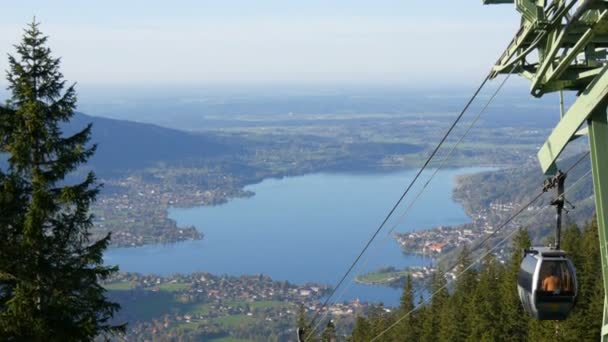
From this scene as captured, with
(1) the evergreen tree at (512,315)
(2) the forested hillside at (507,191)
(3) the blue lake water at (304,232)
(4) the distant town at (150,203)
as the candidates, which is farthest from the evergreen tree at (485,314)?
(4) the distant town at (150,203)

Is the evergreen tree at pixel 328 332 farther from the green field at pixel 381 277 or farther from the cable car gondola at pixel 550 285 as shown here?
the green field at pixel 381 277

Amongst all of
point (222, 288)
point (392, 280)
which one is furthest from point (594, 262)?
point (222, 288)

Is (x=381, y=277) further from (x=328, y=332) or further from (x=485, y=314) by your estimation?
(x=485, y=314)

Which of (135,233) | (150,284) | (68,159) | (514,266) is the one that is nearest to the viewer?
(68,159)

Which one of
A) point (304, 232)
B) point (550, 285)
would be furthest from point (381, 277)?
point (550, 285)

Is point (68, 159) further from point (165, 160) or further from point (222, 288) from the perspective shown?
point (165, 160)

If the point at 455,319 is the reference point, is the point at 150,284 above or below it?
below
